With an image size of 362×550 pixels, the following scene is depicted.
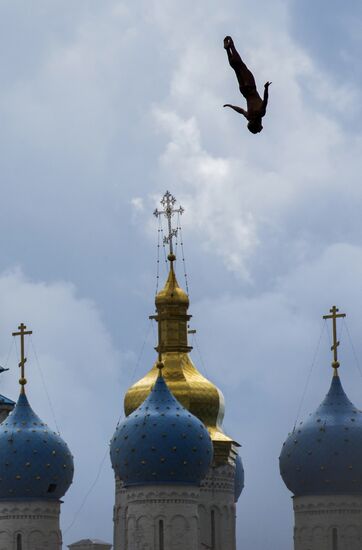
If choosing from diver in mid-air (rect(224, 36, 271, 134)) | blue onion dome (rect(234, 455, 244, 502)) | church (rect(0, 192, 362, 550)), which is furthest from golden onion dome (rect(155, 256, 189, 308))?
diver in mid-air (rect(224, 36, 271, 134))

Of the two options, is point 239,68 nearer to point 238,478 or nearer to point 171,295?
point 171,295

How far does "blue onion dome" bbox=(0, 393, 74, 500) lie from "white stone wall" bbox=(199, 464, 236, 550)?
522 cm

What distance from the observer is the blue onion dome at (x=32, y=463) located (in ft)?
203

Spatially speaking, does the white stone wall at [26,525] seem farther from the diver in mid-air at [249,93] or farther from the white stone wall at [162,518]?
the diver in mid-air at [249,93]

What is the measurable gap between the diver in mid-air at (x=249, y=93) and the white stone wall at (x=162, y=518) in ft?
106

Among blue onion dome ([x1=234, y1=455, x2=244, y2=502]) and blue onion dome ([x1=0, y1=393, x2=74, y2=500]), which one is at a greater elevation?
blue onion dome ([x1=234, y1=455, x2=244, y2=502])

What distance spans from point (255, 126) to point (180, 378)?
38.5 metres

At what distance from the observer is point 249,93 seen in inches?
1166

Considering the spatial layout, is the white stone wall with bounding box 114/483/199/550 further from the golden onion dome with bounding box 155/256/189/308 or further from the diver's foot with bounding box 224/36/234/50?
the diver's foot with bounding box 224/36/234/50

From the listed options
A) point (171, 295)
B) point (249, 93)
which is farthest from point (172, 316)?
point (249, 93)

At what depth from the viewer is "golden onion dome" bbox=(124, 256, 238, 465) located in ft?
218

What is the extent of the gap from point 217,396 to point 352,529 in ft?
24.2

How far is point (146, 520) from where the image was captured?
6062 centimetres

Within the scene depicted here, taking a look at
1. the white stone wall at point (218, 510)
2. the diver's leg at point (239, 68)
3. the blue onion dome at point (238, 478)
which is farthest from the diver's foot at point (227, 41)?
the blue onion dome at point (238, 478)
